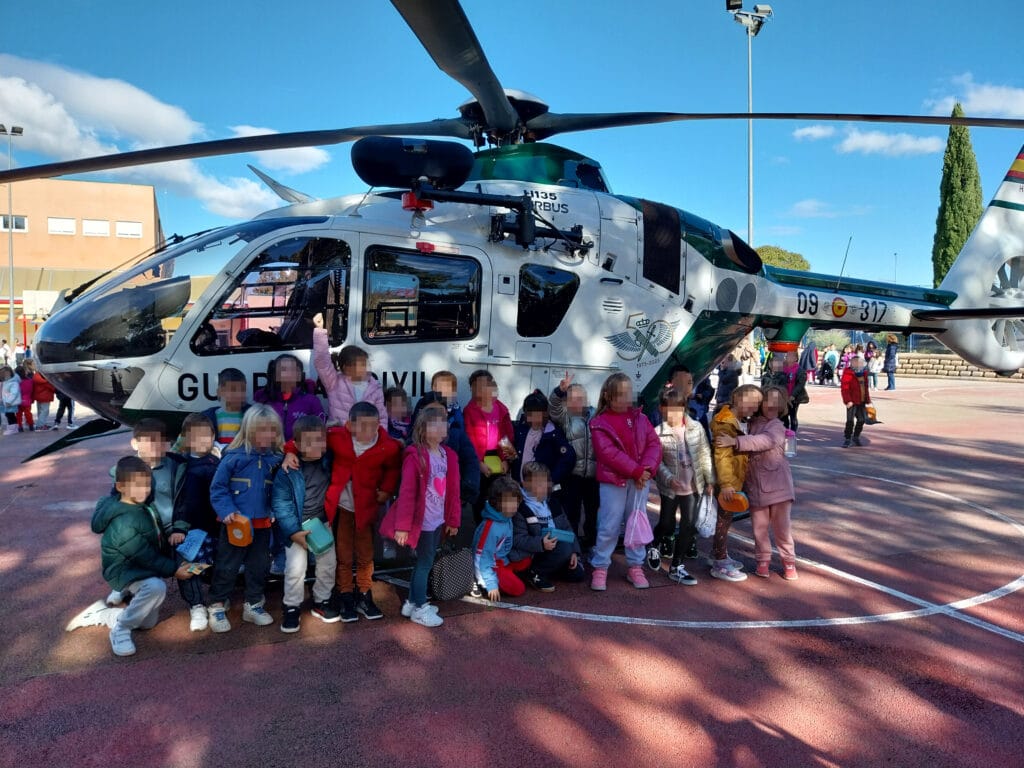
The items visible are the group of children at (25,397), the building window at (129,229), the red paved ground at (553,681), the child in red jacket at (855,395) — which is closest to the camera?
the red paved ground at (553,681)

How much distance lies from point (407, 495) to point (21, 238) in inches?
2116

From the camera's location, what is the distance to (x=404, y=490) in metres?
4.09

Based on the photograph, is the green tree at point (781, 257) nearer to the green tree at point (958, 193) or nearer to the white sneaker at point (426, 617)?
the green tree at point (958, 193)

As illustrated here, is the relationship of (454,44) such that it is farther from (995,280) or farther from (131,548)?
(995,280)

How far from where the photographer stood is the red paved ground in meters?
2.92

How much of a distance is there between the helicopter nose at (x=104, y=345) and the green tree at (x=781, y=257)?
2094 inches

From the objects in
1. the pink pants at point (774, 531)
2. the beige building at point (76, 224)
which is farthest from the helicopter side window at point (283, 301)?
the beige building at point (76, 224)

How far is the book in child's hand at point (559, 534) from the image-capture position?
4.72m

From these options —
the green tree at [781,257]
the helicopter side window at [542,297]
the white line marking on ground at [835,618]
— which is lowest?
the white line marking on ground at [835,618]

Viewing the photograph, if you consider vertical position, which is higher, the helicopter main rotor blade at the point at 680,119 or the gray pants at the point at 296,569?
the helicopter main rotor blade at the point at 680,119

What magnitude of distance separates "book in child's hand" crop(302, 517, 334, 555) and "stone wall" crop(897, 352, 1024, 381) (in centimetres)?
3411

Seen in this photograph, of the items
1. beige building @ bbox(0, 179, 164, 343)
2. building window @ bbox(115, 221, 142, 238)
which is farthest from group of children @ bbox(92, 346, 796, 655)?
building window @ bbox(115, 221, 142, 238)

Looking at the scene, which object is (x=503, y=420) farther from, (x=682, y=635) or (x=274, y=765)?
(x=274, y=765)

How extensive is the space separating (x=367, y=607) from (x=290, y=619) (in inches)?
19.3
